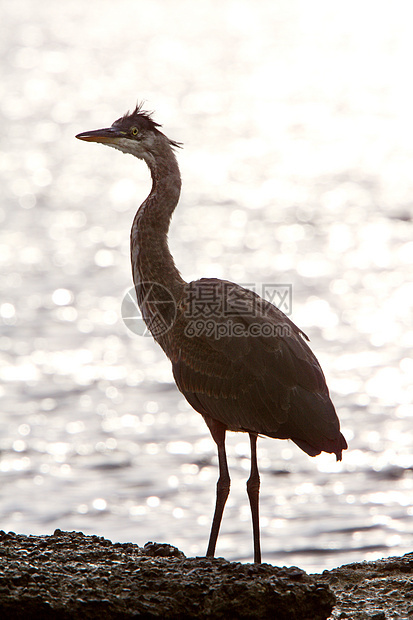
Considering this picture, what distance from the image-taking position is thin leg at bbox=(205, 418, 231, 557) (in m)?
6.86

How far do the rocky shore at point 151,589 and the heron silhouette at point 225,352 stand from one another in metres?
1.00

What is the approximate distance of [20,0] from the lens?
60344 mm

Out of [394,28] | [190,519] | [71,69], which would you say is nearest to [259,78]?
[71,69]

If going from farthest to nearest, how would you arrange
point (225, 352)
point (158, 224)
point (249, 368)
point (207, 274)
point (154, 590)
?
point (207, 274) → point (158, 224) → point (225, 352) → point (249, 368) → point (154, 590)

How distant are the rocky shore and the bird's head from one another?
10.5 ft

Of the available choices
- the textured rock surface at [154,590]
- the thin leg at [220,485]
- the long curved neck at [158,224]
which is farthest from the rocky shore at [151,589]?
the long curved neck at [158,224]

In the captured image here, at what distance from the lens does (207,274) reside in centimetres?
1719

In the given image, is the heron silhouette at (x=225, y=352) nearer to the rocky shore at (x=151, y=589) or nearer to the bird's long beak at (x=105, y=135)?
the bird's long beak at (x=105, y=135)

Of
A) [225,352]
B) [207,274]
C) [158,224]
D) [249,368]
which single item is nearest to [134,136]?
[158,224]

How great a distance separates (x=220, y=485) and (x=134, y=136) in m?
2.83

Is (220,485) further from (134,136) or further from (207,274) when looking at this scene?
(207,274)

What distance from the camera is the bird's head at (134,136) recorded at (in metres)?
7.84

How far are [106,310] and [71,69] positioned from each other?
2673 centimetres

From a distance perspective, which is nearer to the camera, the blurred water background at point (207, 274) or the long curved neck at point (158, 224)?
the long curved neck at point (158, 224)
